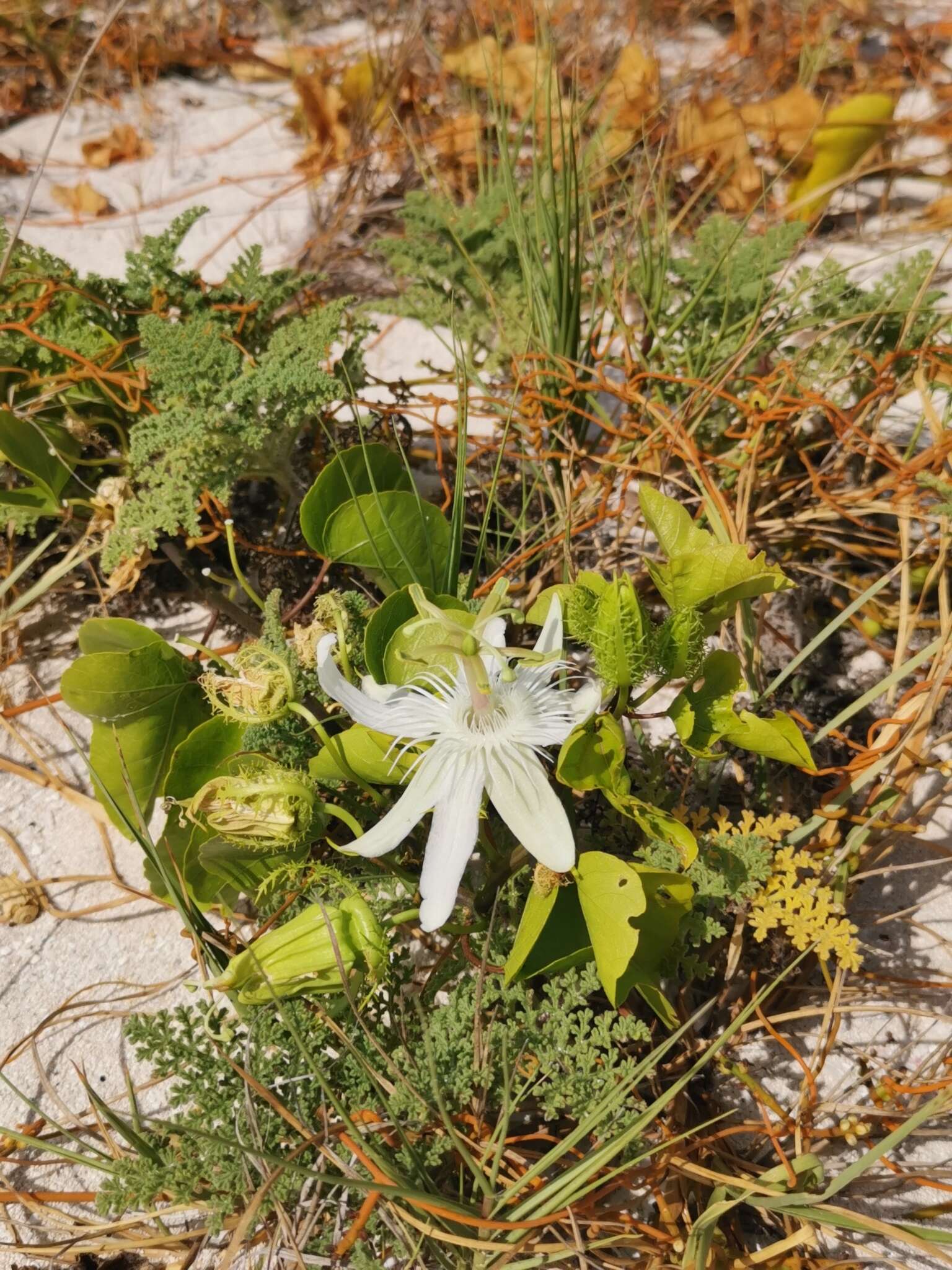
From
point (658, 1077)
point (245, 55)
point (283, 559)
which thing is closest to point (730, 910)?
point (658, 1077)

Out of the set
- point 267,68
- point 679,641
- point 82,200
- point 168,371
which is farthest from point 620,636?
point 267,68

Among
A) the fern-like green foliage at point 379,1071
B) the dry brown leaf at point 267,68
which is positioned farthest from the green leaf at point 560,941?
the dry brown leaf at point 267,68

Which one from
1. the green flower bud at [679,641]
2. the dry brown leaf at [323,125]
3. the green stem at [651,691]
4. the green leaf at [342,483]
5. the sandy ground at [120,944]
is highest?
the dry brown leaf at [323,125]

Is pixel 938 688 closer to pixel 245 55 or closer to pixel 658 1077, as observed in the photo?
pixel 658 1077

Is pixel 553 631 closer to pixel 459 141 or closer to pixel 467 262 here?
pixel 467 262

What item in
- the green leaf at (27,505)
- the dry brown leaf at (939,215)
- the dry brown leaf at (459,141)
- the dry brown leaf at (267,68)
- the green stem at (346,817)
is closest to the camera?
the green stem at (346,817)

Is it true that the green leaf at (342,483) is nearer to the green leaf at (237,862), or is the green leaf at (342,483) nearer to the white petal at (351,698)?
the white petal at (351,698)
